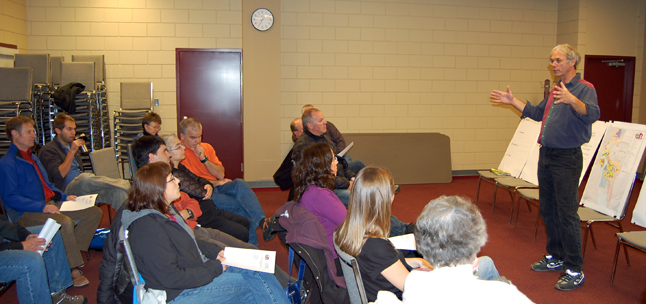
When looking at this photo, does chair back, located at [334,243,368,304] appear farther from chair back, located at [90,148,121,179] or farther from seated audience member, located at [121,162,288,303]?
chair back, located at [90,148,121,179]

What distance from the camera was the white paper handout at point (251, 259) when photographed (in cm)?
215

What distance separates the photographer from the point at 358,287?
1.73 metres

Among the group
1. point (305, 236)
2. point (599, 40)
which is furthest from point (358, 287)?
point (599, 40)

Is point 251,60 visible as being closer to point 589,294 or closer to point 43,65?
point 43,65

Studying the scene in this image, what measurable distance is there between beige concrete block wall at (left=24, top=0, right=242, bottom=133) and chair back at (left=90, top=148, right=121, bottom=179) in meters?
2.09

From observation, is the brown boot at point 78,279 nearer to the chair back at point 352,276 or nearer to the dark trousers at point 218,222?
the dark trousers at point 218,222

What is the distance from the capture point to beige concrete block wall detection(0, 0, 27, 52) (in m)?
5.53

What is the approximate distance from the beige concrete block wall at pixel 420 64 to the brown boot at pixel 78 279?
397 centimetres

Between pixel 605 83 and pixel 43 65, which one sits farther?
pixel 605 83

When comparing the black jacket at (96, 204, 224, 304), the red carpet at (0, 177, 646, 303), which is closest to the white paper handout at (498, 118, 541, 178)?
the red carpet at (0, 177, 646, 303)

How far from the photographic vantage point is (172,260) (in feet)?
6.47

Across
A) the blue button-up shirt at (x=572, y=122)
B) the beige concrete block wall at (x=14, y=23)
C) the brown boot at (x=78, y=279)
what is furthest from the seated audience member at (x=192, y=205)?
the beige concrete block wall at (x=14, y=23)

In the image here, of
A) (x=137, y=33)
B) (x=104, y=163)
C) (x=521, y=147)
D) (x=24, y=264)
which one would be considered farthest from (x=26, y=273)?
(x=521, y=147)

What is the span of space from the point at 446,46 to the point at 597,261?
14.5ft
